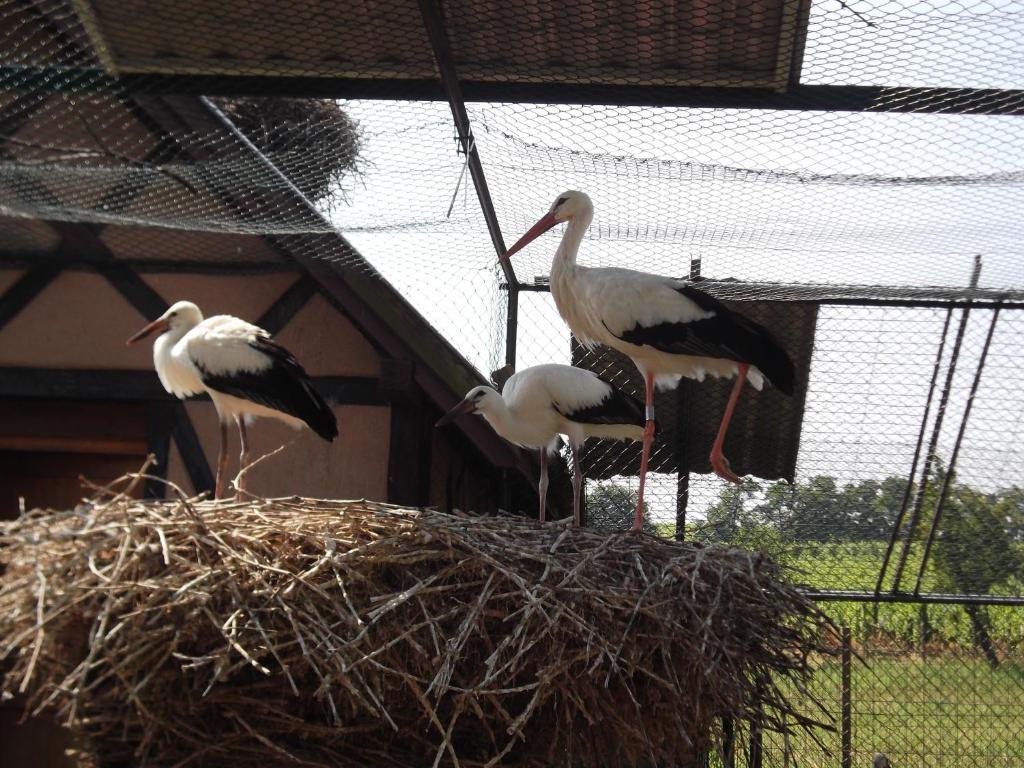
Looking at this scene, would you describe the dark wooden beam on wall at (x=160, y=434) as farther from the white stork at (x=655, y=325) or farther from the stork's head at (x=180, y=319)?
the white stork at (x=655, y=325)

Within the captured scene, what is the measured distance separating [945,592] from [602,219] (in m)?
2.48

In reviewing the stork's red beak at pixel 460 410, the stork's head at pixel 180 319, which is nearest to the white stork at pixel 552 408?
the stork's red beak at pixel 460 410

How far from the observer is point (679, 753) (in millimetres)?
3984

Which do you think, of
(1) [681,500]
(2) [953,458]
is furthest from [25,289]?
(2) [953,458]

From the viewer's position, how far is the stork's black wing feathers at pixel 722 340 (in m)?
4.70

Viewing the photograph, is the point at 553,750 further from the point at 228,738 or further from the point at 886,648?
the point at 886,648

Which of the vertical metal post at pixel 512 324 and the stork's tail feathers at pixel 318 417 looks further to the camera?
the vertical metal post at pixel 512 324

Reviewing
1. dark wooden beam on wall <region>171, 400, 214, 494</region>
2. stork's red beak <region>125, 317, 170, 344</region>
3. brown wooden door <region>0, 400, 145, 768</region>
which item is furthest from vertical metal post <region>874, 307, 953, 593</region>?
brown wooden door <region>0, 400, 145, 768</region>

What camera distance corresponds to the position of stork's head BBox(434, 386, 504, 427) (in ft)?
18.5

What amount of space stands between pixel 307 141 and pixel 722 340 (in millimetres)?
1933

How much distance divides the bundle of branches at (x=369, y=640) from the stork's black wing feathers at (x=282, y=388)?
1.23m

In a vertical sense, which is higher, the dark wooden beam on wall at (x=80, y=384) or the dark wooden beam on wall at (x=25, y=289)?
the dark wooden beam on wall at (x=25, y=289)

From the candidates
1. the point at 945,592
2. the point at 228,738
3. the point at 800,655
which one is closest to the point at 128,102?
the point at 228,738

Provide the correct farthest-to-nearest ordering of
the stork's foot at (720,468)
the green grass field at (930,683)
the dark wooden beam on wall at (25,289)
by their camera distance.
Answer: the dark wooden beam on wall at (25,289) < the green grass field at (930,683) < the stork's foot at (720,468)
